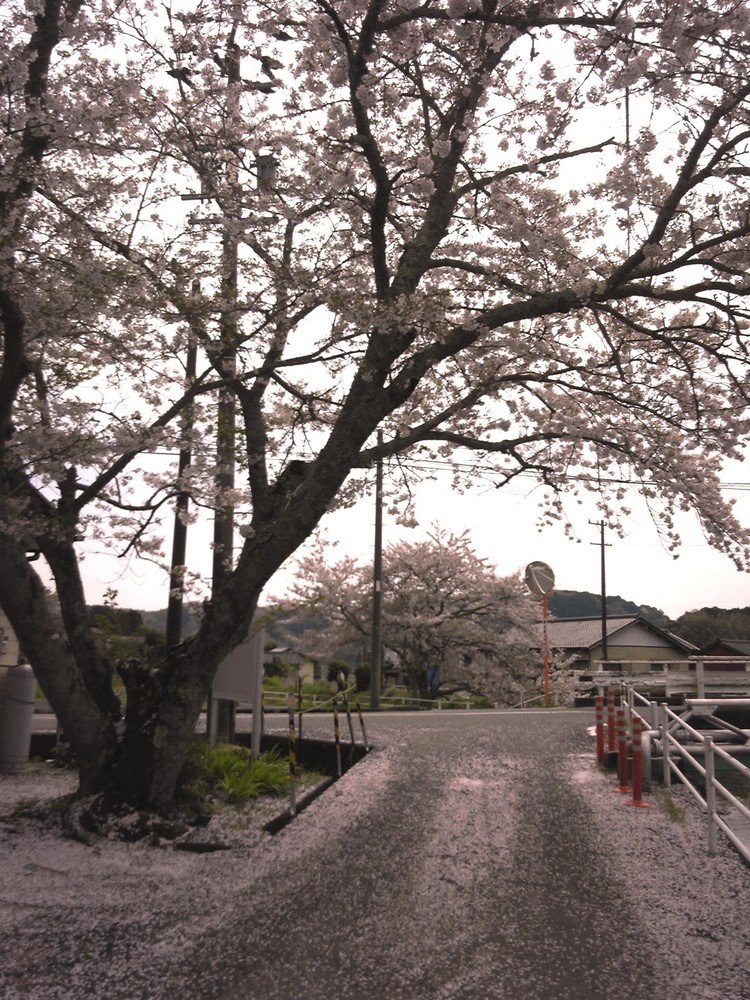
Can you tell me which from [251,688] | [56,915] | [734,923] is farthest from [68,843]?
[734,923]

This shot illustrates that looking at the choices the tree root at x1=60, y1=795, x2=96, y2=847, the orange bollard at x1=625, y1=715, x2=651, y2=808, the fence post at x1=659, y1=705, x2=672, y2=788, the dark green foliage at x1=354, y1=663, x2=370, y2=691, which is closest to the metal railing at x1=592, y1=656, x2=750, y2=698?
the fence post at x1=659, y1=705, x2=672, y2=788

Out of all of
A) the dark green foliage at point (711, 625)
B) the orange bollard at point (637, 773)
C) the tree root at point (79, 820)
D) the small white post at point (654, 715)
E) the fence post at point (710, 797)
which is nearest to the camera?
the fence post at point (710, 797)

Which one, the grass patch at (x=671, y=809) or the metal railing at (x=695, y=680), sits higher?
the metal railing at (x=695, y=680)

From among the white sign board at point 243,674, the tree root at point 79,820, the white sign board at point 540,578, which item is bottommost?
the tree root at point 79,820

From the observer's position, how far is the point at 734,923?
5.16 metres

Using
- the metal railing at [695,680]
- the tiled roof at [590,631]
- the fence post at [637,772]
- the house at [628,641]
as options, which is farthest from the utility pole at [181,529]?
the house at [628,641]

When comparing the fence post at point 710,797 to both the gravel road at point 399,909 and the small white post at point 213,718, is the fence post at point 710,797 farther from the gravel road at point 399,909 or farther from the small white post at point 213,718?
the small white post at point 213,718

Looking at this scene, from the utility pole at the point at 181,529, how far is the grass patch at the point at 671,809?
524cm

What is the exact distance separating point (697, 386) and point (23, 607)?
7.02 metres

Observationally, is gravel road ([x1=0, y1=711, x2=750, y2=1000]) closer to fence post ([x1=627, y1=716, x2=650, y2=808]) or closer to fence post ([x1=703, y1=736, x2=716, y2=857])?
fence post ([x1=703, y1=736, x2=716, y2=857])

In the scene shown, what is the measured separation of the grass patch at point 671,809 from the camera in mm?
8023

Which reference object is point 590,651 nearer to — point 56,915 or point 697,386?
point 697,386

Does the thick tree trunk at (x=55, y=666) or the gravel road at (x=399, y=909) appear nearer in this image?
the gravel road at (x=399, y=909)

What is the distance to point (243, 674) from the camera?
10.1 meters
